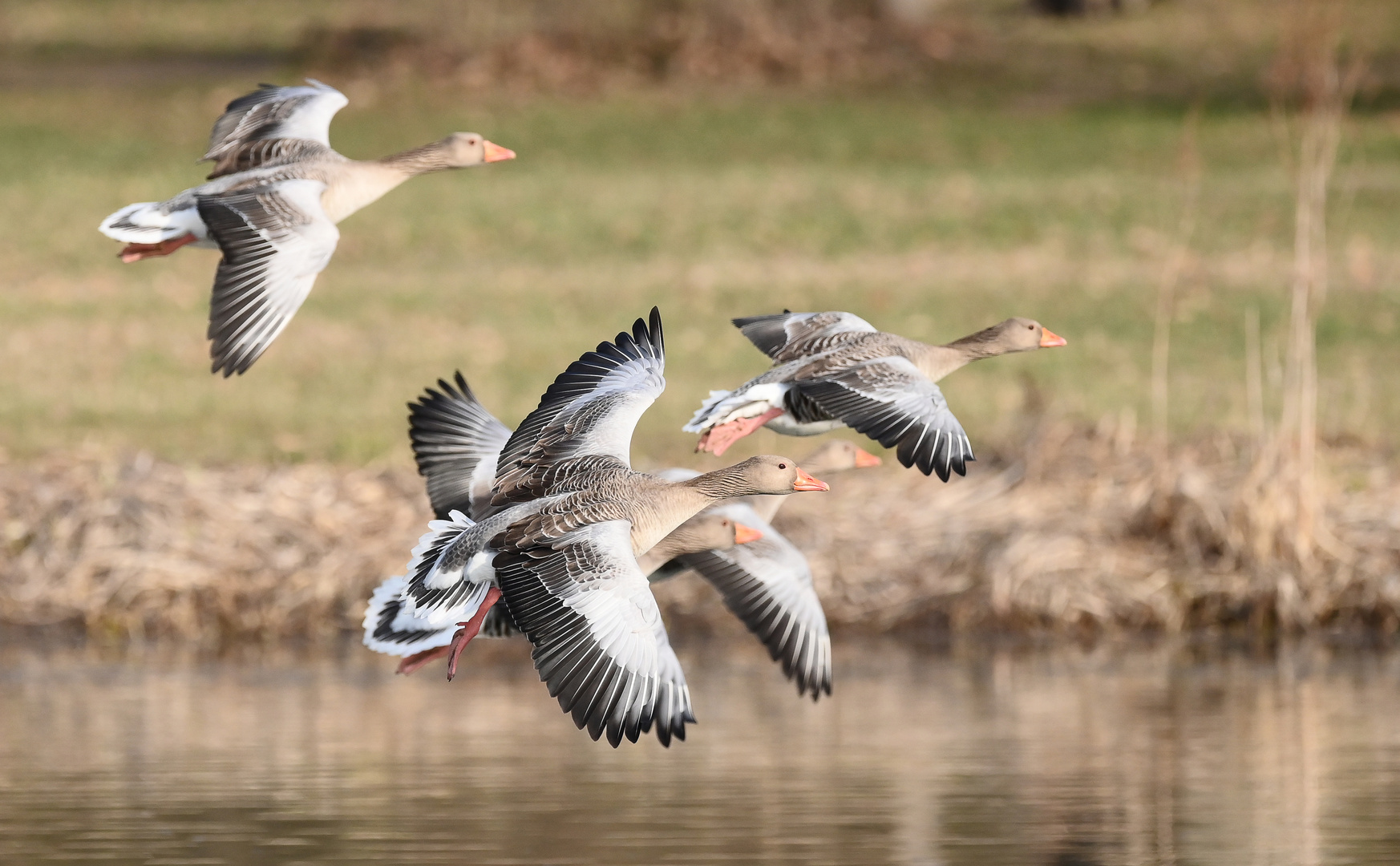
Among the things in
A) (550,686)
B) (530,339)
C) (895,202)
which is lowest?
(550,686)

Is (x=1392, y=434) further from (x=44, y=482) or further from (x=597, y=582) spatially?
(x=597, y=582)

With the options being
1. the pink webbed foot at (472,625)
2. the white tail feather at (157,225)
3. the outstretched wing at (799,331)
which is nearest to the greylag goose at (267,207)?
the white tail feather at (157,225)

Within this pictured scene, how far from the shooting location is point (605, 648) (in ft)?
28.1

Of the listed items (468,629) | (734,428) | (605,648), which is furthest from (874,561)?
(605,648)

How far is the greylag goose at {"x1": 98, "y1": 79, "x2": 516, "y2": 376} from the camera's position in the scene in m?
9.42

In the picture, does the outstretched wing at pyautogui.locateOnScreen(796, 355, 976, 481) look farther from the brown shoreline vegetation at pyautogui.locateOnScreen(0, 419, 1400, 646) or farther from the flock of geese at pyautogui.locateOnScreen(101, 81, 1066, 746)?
the brown shoreline vegetation at pyautogui.locateOnScreen(0, 419, 1400, 646)

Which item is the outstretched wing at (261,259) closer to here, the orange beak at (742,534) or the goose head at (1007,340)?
the orange beak at (742,534)

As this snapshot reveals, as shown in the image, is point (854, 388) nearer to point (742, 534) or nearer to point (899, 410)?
point (899, 410)

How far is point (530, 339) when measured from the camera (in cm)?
2439

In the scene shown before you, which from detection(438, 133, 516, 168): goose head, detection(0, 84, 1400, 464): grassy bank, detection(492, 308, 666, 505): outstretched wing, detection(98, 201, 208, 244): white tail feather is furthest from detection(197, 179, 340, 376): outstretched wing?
detection(0, 84, 1400, 464): grassy bank

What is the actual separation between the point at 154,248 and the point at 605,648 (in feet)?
10.3

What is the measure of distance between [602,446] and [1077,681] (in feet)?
20.7

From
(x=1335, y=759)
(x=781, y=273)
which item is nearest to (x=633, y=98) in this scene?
(x=781, y=273)

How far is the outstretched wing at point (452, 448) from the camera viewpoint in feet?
37.4
